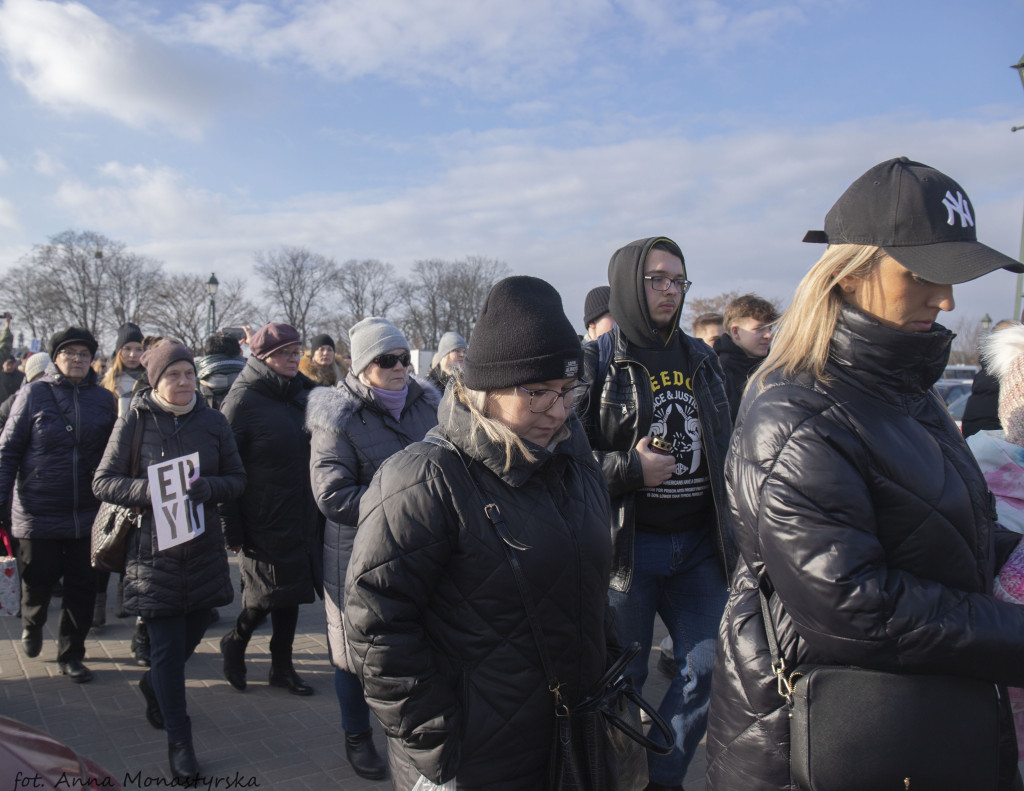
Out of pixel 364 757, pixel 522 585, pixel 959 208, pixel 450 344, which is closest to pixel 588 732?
pixel 522 585

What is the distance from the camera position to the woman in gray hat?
157cm

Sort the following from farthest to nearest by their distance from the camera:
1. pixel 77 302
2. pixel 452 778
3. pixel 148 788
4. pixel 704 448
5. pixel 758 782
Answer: pixel 77 302 → pixel 148 788 → pixel 704 448 → pixel 452 778 → pixel 758 782

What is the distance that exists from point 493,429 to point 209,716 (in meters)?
3.30

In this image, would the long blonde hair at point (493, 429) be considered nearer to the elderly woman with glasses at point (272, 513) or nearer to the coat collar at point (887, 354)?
the coat collar at point (887, 354)

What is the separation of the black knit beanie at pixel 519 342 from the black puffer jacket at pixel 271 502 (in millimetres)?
2647

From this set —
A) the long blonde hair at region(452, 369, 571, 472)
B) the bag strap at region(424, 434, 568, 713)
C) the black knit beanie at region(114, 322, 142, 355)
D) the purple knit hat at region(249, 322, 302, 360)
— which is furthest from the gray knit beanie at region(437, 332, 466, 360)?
the bag strap at region(424, 434, 568, 713)

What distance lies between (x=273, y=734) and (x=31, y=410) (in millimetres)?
2626

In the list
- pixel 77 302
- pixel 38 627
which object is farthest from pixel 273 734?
pixel 77 302

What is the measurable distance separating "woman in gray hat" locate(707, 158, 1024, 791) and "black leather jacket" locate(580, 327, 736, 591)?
1199 millimetres

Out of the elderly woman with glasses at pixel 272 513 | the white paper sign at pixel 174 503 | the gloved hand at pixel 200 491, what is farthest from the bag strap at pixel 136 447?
the elderly woman with glasses at pixel 272 513

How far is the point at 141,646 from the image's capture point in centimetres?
500

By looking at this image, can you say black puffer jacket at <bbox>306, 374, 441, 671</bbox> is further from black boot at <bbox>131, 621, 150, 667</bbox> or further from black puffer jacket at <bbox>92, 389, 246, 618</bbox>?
black boot at <bbox>131, 621, 150, 667</bbox>

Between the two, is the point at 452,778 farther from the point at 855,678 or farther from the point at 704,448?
the point at 704,448

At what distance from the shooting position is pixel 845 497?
159 centimetres
